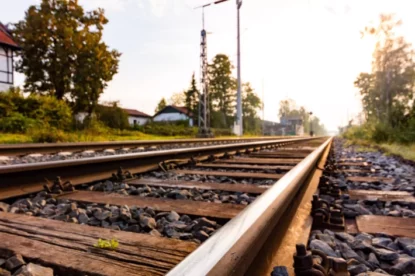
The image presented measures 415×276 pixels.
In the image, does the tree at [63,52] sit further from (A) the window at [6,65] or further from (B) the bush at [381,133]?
(B) the bush at [381,133]

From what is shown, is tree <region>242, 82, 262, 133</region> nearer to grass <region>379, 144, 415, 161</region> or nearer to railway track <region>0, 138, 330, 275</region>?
grass <region>379, 144, 415, 161</region>

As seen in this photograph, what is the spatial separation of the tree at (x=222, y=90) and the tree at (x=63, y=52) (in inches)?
949

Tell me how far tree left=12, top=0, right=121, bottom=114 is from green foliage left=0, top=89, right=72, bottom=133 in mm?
10932

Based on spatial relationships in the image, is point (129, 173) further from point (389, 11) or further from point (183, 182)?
point (389, 11)

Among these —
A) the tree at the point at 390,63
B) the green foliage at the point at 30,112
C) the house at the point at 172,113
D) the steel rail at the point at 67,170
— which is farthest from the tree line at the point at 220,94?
the steel rail at the point at 67,170

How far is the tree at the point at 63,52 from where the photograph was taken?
26.8 meters

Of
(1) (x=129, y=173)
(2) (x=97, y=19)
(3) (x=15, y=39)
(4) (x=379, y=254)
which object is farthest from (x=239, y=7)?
(4) (x=379, y=254)

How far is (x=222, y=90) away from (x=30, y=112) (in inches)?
1546

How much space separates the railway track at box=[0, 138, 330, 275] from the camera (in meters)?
1.14

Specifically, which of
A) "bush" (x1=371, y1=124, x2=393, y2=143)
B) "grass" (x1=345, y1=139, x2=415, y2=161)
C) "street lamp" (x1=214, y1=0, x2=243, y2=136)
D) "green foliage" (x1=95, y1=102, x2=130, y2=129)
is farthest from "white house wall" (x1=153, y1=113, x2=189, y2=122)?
"grass" (x1=345, y1=139, x2=415, y2=161)

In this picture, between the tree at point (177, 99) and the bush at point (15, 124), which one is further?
the tree at point (177, 99)

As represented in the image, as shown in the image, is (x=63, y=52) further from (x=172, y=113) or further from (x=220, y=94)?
(x=172, y=113)

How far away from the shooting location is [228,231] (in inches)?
43.8

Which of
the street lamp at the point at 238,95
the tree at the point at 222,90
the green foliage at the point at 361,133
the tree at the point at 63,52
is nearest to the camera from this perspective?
the green foliage at the point at 361,133
